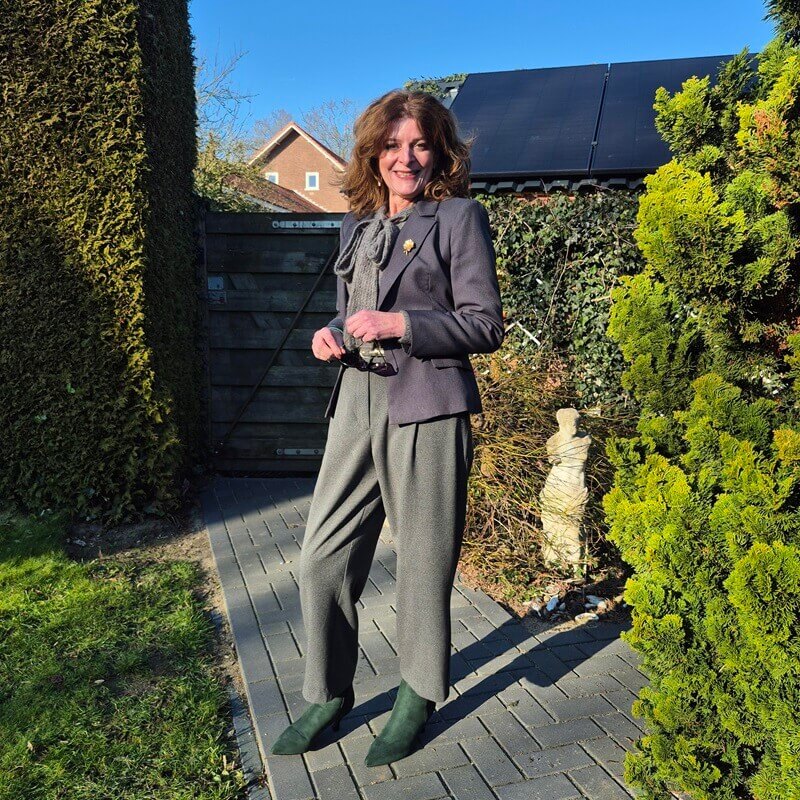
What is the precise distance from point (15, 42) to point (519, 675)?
4748 millimetres

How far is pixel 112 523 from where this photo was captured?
4.97m

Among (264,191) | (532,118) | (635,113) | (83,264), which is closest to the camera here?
(83,264)

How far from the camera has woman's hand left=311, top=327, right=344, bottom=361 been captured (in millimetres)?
2314

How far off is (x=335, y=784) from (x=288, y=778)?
161mm

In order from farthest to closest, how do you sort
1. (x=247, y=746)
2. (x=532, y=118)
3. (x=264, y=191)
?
1. (x=264, y=191)
2. (x=532, y=118)
3. (x=247, y=746)

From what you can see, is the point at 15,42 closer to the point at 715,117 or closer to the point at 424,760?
the point at 715,117

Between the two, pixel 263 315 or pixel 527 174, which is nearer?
pixel 263 315

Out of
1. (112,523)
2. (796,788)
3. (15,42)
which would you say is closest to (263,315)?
(112,523)

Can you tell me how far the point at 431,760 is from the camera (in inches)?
97.0

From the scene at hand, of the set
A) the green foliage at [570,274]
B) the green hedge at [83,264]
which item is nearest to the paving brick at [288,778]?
the green hedge at [83,264]

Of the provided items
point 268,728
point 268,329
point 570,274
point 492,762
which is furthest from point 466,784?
point 268,329

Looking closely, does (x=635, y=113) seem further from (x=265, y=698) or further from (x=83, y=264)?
(x=265, y=698)

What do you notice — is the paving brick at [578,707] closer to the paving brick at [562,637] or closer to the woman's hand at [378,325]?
the paving brick at [562,637]

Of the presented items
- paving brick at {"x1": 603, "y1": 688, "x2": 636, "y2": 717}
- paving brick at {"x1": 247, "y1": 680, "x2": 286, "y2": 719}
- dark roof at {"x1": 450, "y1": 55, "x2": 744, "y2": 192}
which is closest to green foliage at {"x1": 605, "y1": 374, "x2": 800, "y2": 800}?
paving brick at {"x1": 603, "y1": 688, "x2": 636, "y2": 717}
